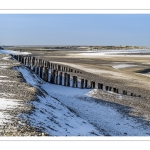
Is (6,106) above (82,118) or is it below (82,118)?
above

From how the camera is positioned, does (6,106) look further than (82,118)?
No

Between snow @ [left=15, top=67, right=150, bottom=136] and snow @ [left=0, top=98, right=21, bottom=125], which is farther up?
snow @ [left=0, top=98, right=21, bottom=125]

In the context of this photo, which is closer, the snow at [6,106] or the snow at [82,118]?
the snow at [6,106]

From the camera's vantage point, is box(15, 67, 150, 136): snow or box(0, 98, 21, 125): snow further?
box(15, 67, 150, 136): snow

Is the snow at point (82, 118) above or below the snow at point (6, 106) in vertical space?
below
